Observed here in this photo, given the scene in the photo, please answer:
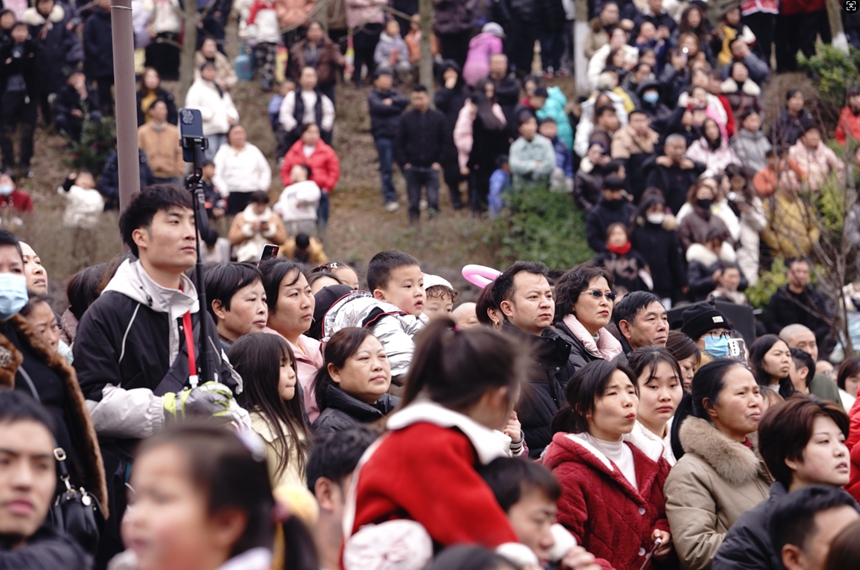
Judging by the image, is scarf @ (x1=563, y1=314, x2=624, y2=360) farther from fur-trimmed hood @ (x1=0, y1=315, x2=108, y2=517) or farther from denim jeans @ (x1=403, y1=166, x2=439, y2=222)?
denim jeans @ (x1=403, y1=166, x2=439, y2=222)

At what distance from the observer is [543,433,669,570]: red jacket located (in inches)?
197

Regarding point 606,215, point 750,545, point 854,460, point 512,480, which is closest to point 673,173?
point 606,215

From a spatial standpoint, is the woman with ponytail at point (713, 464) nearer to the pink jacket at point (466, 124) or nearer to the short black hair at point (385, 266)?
the short black hair at point (385, 266)

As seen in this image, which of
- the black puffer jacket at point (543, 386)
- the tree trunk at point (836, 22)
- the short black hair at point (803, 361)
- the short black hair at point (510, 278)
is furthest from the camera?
the tree trunk at point (836, 22)

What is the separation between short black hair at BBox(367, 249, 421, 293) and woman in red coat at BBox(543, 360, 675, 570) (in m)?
1.60

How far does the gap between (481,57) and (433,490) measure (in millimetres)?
15091

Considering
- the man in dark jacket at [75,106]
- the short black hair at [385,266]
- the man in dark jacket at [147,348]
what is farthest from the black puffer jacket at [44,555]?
the man in dark jacket at [75,106]

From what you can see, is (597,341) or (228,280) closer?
(228,280)

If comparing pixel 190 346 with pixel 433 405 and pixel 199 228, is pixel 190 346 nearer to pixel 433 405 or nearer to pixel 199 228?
pixel 199 228

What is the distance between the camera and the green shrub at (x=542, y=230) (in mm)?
16047

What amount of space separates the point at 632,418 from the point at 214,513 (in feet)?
10.3

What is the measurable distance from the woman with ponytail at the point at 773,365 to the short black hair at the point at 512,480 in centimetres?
437

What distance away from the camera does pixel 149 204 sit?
482cm

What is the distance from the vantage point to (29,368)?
4.21 metres
